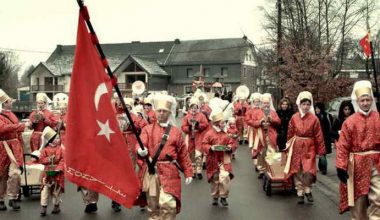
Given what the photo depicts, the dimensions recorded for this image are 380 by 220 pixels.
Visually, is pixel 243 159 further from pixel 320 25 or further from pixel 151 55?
pixel 151 55

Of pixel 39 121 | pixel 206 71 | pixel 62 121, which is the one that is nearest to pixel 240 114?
pixel 62 121

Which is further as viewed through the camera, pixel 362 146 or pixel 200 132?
pixel 200 132

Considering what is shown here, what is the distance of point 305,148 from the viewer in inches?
416

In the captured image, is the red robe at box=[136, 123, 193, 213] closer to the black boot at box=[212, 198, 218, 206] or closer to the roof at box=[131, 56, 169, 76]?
the black boot at box=[212, 198, 218, 206]

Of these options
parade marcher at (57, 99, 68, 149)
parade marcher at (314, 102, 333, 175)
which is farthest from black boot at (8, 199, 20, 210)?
parade marcher at (314, 102, 333, 175)

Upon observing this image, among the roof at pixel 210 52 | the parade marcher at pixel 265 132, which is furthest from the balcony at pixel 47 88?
the parade marcher at pixel 265 132

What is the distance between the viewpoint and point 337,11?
38.6m

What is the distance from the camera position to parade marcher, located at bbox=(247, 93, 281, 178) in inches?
532

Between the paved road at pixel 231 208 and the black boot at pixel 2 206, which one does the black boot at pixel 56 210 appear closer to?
the paved road at pixel 231 208

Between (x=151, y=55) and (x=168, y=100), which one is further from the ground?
(x=151, y=55)

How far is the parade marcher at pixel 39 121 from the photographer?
41.1 ft

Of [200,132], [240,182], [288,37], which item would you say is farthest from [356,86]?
[288,37]

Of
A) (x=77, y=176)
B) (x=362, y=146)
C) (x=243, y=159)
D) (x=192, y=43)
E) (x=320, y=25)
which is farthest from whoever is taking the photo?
(x=192, y=43)

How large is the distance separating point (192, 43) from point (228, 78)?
1004 cm
